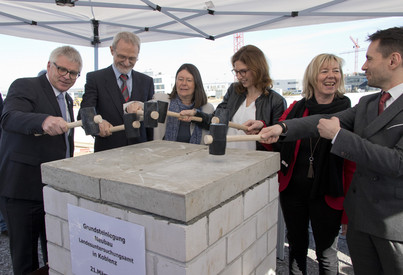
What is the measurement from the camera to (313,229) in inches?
85.6

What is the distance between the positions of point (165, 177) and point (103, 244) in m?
0.37

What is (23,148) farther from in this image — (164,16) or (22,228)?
(164,16)

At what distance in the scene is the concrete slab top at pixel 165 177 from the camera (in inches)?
38.1

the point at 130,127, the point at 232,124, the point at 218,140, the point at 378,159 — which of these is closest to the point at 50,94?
the point at 130,127

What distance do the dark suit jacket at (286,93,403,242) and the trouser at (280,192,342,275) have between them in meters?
0.37

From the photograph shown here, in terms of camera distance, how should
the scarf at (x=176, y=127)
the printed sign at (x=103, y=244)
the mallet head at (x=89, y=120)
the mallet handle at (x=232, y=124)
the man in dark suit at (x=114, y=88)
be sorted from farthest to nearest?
1. the scarf at (x=176, y=127)
2. the man in dark suit at (x=114, y=88)
3. the mallet handle at (x=232, y=124)
4. the mallet head at (x=89, y=120)
5. the printed sign at (x=103, y=244)

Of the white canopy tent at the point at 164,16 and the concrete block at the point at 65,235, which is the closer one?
the concrete block at the point at 65,235

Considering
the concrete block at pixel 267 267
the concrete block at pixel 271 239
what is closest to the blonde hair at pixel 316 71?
the concrete block at pixel 271 239

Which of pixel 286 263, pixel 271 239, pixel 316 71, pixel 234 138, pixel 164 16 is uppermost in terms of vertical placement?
pixel 164 16

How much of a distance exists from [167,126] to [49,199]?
4.94ft

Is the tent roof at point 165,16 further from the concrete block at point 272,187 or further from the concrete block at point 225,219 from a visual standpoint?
the concrete block at point 225,219

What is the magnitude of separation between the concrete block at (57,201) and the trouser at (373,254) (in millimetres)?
1574

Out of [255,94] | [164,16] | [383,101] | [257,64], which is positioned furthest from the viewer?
[164,16]

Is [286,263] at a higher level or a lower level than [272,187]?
lower
